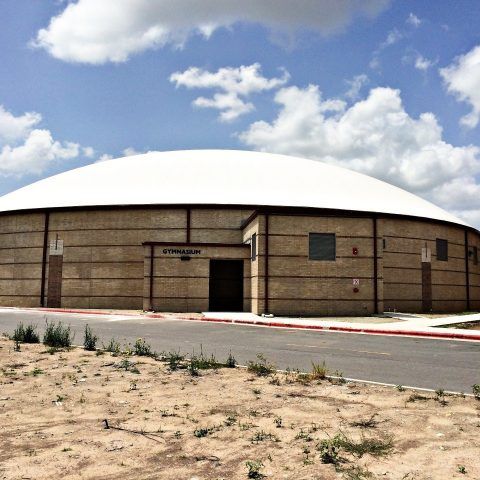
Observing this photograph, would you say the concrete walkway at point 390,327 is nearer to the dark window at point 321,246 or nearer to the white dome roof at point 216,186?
the dark window at point 321,246

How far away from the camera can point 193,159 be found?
144 feet

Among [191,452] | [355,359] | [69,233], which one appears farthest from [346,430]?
[69,233]

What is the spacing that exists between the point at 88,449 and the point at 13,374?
5.56 metres

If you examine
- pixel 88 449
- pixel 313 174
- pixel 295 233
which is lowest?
pixel 88 449

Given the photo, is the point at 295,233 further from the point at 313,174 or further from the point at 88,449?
the point at 88,449

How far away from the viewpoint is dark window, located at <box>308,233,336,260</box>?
30.5 metres

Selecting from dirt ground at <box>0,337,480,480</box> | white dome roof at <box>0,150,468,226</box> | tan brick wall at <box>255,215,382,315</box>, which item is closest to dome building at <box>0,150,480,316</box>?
tan brick wall at <box>255,215,382,315</box>

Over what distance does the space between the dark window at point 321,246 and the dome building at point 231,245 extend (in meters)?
0.06

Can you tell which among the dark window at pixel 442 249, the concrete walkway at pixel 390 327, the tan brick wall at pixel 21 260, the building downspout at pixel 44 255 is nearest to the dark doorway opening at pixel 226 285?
the concrete walkway at pixel 390 327

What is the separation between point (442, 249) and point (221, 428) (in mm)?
34069

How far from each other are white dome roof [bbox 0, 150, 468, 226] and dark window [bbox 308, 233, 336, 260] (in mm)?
4436

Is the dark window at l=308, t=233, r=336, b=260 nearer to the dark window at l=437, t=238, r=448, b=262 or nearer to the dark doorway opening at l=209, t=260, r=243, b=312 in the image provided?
the dark doorway opening at l=209, t=260, r=243, b=312

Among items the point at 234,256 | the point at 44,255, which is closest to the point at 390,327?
the point at 234,256

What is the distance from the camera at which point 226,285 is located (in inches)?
1357
